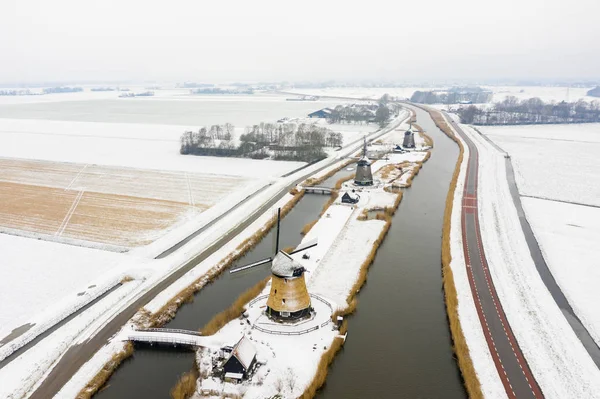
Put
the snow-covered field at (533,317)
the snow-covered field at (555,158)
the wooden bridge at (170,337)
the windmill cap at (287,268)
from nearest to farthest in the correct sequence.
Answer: the snow-covered field at (533,317), the wooden bridge at (170,337), the windmill cap at (287,268), the snow-covered field at (555,158)

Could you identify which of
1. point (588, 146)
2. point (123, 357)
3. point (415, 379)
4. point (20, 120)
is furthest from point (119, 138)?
point (588, 146)

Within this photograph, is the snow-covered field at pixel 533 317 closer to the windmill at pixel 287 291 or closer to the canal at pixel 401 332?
the canal at pixel 401 332

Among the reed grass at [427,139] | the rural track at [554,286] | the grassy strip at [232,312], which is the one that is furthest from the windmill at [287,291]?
the reed grass at [427,139]

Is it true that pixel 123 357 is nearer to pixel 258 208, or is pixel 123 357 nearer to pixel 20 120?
pixel 258 208

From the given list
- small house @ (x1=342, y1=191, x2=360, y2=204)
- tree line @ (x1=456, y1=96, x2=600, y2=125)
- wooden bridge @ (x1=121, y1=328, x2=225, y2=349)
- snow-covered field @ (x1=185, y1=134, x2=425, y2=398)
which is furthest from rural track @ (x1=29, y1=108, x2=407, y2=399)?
tree line @ (x1=456, y1=96, x2=600, y2=125)

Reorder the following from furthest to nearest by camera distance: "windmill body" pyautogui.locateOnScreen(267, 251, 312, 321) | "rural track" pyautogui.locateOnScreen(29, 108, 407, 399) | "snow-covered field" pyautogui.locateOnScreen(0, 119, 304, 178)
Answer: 1. "snow-covered field" pyautogui.locateOnScreen(0, 119, 304, 178)
2. "windmill body" pyautogui.locateOnScreen(267, 251, 312, 321)
3. "rural track" pyautogui.locateOnScreen(29, 108, 407, 399)

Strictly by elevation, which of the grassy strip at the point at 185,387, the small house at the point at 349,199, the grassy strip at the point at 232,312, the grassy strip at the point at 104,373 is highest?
the small house at the point at 349,199

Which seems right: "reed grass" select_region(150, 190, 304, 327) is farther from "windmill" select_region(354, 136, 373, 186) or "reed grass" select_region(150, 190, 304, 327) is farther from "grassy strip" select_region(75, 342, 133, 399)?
"windmill" select_region(354, 136, 373, 186)

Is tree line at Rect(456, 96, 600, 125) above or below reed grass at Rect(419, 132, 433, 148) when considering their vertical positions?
above
